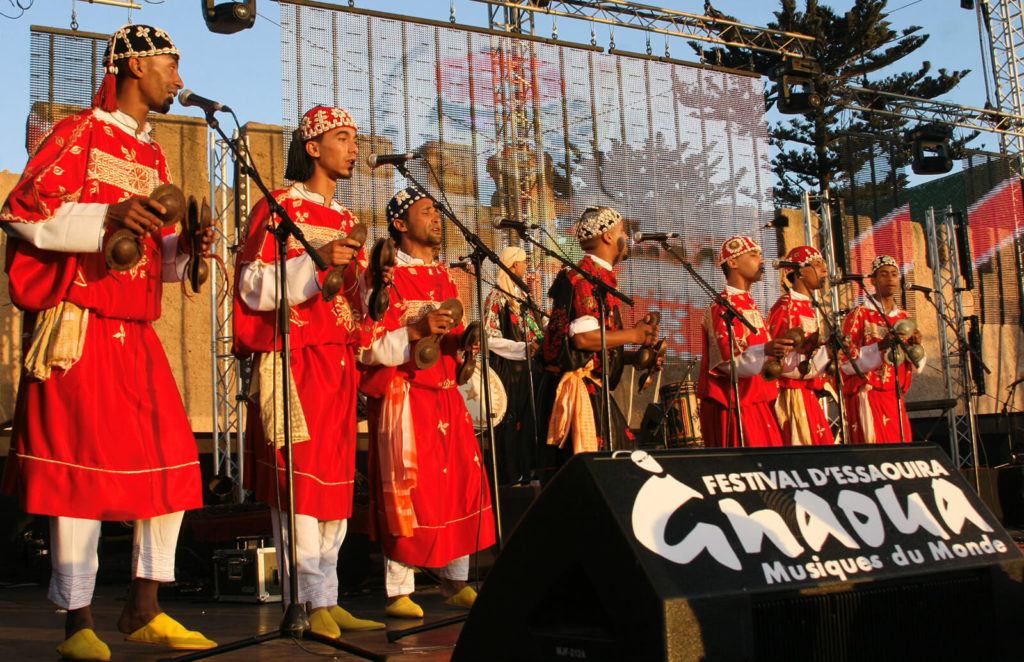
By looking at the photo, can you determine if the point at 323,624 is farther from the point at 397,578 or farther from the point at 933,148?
the point at 933,148

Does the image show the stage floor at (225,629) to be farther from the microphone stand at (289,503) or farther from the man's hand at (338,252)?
the man's hand at (338,252)

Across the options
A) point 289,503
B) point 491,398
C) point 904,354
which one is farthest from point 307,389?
point 904,354

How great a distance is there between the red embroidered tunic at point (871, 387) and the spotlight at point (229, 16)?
19.0ft

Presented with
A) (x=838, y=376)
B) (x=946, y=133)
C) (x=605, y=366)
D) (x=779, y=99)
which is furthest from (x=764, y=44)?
(x=605, y=366)

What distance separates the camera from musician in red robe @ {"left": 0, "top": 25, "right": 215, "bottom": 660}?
3.21 metres

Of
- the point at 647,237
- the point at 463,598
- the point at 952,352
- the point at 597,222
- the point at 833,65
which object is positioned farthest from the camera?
the point at 833,65

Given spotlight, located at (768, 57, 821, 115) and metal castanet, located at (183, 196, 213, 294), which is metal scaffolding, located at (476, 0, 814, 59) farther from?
metal castanet, located at (183, 196, 213, 294)

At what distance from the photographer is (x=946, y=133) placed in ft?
45.2

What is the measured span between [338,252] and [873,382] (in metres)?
5.72

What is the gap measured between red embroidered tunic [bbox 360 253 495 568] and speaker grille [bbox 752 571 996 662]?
96.8 inches

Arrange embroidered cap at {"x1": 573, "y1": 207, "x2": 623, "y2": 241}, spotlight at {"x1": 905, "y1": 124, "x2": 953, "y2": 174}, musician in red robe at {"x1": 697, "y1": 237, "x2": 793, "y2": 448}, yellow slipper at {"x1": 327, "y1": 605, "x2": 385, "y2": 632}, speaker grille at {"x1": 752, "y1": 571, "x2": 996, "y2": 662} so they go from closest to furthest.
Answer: speaker grille at {"x1": 752, "y1": 571, "x2": 996, "y2": 662}, yellow slipper at {"x1": 327, "y1": 605, "x2": 385, "y2": 632}, embroidered cap at {"x1": 573, "y1": 207, "x2": 623, "y2": 241}, musician in red robe at {"x1": 697, "y1": 237, "x2": 793, "y2": 448}, spotlight at {"x1": 905, "y1": 124, "x2": 953, "y2": 174}

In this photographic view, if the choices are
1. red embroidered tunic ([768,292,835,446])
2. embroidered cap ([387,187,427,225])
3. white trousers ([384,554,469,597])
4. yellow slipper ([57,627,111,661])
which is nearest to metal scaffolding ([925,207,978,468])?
red embroidered tunic ([768,292,835,446])

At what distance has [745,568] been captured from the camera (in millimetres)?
2248

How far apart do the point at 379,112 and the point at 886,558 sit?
27.4 feet
